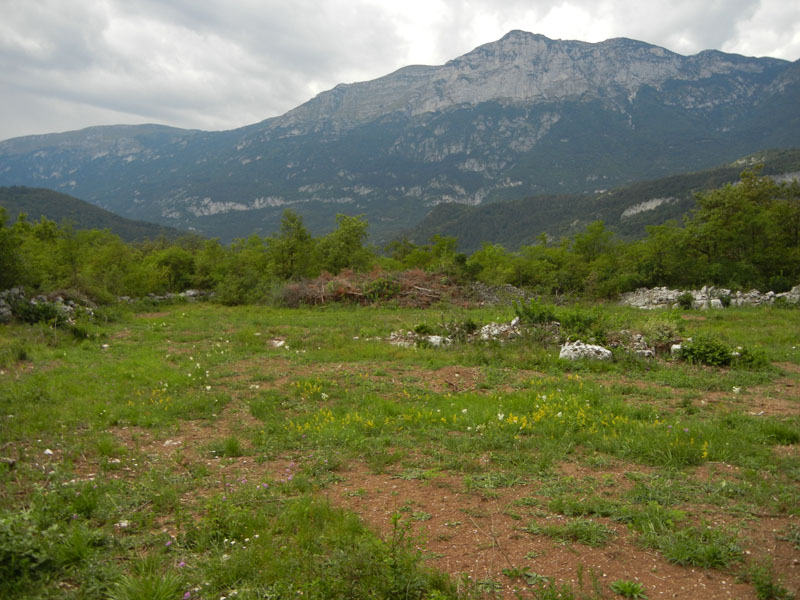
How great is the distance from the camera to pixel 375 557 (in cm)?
382

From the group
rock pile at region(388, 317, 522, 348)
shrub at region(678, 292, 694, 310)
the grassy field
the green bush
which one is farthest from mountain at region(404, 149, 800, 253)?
the green bush

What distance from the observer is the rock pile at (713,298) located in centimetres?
1977

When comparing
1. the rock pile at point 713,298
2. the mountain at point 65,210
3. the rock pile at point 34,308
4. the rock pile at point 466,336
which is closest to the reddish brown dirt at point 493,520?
the rock pile at point 466,336

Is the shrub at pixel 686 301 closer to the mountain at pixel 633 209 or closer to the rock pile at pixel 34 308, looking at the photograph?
the rock pile at pixel 34 308

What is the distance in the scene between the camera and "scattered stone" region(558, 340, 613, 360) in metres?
11.7

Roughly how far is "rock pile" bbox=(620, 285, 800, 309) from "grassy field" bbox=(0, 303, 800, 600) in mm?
9527

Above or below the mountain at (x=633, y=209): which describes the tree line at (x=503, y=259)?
below

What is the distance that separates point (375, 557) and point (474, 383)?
6494 mm

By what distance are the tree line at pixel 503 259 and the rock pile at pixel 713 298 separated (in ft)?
5.44

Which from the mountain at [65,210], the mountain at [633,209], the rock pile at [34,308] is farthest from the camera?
the mountain at [65,210]

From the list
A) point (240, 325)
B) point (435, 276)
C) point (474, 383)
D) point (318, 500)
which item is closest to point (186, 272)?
point (240, 325)

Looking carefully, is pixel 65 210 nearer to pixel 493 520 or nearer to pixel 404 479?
pixel 404 479

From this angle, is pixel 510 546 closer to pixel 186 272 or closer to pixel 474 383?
pixel 474 383

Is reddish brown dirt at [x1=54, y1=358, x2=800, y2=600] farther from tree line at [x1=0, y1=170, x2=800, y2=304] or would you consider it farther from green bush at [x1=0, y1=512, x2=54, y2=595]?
tree line at [x1=0, y1=170, x2=800, y2=304]
